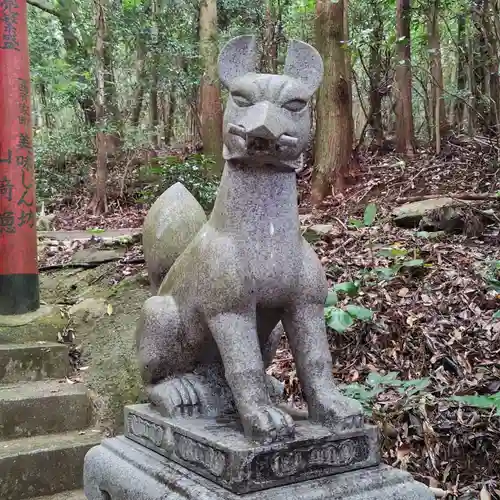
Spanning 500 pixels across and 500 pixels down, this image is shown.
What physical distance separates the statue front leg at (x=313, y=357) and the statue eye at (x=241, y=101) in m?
0.61

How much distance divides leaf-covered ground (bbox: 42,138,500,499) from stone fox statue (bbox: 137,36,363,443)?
108 cm

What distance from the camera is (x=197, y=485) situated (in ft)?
5.61

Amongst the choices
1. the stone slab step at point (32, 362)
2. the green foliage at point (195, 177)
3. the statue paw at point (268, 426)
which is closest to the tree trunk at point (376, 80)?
the green foliage at point (195, 177)

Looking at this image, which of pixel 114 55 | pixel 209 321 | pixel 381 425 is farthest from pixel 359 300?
pixel 114 55

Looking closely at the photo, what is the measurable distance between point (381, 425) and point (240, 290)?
4.67 ft

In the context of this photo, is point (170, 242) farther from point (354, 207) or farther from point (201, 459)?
point (354, 207)

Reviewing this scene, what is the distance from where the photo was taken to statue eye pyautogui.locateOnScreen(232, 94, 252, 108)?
1814mm

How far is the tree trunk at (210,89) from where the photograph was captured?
28.8 ft

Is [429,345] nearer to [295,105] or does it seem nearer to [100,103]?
[295,105]

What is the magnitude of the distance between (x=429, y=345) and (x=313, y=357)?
65.2 inches

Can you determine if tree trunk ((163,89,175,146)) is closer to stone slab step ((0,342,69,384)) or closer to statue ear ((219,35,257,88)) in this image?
stone slab step ((0,342,69,384))

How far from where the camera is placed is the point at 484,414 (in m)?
2.82

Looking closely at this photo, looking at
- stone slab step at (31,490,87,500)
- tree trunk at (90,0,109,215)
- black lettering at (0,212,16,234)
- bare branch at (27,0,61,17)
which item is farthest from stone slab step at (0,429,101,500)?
bare branch at (27,0,61,17)

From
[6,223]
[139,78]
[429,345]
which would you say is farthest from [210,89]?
[429,345]
